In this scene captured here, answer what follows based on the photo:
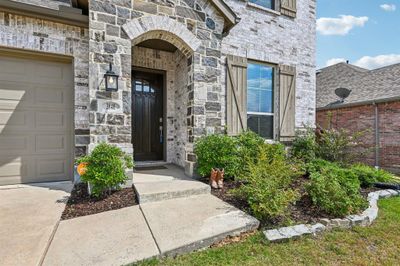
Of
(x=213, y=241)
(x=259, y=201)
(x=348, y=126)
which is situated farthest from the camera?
(x=348, y=126)

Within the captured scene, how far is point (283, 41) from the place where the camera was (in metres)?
6.73

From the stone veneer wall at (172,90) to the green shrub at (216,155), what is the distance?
110 centimetres

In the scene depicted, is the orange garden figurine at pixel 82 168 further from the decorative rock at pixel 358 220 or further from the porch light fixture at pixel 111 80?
the decorative rock at pixel 358 220

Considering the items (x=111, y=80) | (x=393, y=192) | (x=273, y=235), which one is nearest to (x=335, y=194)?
(x=273, y=235)

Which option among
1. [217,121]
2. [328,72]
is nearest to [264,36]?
[217,121]

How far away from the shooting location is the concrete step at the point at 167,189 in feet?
11.3

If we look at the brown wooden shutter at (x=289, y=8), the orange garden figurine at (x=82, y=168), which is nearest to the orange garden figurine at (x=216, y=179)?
the orange garden figurine at (x=82, y=168)

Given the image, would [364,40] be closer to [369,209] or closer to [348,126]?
[348,126]

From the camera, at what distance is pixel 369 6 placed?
8133 millimetres

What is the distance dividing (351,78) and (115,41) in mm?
11290

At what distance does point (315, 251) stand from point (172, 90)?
15.9 feet

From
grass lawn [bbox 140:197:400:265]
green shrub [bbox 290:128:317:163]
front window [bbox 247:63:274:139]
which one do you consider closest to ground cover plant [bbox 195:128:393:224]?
grass lawn [bbox 140:197:400:265]

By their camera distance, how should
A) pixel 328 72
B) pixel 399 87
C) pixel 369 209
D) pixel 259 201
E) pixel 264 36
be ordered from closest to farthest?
1. pixel 259 201
2. pixel 369 209
3. pixel 264 36
4. pixel 399 87
5. pixel 328 72

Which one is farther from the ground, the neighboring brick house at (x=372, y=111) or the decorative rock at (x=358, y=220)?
the neighboring brick house at (x=372, y=111)
